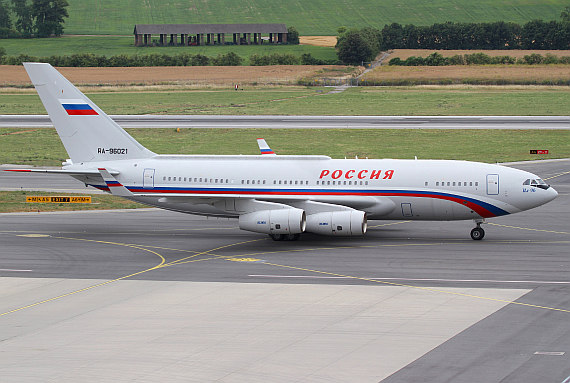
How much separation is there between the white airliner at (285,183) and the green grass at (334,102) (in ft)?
198

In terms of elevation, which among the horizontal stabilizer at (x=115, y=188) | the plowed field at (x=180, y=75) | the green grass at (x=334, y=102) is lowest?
the horizontal stabilizer at (x=115, y=188)

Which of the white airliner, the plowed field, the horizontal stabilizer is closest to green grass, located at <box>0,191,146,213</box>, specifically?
the white airliner

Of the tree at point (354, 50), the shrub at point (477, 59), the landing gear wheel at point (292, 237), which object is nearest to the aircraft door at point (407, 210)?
the landing gear wheel at point (292, 237)

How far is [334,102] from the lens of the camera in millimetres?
118812

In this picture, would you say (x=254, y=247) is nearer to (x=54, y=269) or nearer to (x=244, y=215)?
(x=244, y=215)

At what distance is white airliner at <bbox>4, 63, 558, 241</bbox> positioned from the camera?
140 ft

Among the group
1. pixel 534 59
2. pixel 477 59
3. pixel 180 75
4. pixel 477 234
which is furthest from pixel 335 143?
pixel 534 59

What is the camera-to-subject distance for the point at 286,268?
37625 mm

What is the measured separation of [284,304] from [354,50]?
157978mm

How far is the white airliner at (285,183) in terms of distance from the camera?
42781mm

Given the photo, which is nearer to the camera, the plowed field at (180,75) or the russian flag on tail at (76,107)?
the russian flag on tail at (76,107)

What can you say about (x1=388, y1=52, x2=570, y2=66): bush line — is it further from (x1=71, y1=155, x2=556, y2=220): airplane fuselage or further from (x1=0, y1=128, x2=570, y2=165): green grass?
(x1=71, y1=155, x2=556, y2=220): airplane fuselage

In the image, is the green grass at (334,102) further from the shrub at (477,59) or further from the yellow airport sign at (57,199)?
the yellow airport sign at (57,199)

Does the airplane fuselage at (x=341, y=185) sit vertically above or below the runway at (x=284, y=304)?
above
